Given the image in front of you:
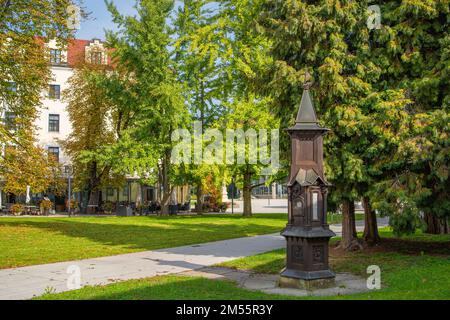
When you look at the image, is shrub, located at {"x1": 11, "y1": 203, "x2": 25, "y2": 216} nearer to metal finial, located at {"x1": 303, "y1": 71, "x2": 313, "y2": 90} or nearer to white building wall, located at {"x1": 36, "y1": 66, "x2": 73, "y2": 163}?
white building wall, located at {"x1": 36, "y1": 66, "x2": 73, "y2": 163}

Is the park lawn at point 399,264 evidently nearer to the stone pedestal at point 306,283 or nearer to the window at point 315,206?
the stone pedestal at point 306,283

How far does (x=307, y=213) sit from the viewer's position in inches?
393

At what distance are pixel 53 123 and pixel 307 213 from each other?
4670 cm

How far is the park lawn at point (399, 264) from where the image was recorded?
878 centimetres

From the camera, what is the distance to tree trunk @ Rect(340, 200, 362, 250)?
16156mm

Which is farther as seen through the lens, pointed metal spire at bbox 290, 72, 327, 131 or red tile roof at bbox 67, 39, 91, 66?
red tile roof at bbox 67, 39, 91, 66

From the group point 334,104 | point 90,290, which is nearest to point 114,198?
point 334,104

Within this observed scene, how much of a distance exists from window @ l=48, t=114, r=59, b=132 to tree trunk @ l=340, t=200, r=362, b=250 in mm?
42231

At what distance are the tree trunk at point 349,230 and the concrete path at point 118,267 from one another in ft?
8.20

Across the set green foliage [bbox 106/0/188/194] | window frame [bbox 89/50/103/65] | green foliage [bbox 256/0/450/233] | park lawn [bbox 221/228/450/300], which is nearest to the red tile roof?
window frame [bbox 89/50/103/65]

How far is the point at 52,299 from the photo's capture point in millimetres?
8461

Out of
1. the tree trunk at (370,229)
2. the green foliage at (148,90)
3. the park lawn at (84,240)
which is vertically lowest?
the park lawn at (84,240)

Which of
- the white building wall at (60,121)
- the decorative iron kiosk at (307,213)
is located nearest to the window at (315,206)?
the decorative iron kiosk at (307,213)
